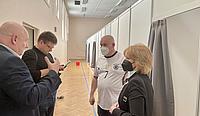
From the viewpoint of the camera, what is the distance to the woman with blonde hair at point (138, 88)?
1007 millimetres

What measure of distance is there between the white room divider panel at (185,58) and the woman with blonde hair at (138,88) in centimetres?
57

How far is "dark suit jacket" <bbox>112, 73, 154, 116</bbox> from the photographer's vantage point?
3.29ft

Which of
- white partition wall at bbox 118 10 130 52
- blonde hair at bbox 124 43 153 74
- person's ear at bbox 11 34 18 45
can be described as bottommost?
blonde hair at bbox 124 43 153 74

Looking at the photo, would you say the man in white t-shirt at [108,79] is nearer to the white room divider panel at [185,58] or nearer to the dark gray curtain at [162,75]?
the dark gray curtain at [162,75]

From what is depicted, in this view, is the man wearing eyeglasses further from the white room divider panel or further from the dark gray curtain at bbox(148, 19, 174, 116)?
the white room divider panel

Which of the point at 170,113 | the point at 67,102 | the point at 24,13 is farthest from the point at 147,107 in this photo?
the point at 67,102

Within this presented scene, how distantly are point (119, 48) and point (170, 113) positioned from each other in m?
2.34

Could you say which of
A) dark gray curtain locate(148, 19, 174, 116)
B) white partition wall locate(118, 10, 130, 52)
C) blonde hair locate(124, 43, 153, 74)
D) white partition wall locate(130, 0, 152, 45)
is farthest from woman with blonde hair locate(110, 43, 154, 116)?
white partition wall locate(118, 10, 130, 52)

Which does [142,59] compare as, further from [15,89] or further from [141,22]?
[141,22]

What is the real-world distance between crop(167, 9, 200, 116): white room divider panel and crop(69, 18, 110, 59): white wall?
15693 mm

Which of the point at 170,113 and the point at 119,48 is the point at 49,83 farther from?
the point at 119,48

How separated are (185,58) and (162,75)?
368mm

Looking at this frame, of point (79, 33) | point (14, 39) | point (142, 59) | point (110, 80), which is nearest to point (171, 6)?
point (142, 59)

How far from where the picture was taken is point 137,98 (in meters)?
1.01
